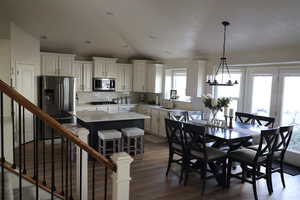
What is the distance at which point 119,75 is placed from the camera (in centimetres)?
816

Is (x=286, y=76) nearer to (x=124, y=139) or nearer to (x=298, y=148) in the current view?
(x=298, y=148)

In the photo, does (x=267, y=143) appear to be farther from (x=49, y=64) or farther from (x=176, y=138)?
(x=49, y=64)

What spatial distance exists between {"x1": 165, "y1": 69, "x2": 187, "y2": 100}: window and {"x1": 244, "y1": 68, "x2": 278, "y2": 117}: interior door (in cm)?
219

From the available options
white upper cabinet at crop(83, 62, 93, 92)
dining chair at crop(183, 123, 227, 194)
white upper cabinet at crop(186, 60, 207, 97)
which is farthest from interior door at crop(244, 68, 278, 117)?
white upper cabinet at crop(83, 62, 93, 92)

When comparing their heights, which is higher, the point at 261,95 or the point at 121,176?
the point at 261,95

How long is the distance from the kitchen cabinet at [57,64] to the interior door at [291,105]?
5.56 meters

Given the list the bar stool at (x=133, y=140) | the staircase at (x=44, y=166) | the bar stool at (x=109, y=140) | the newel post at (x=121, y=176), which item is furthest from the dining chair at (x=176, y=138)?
the newel post at (x=121, y=176)

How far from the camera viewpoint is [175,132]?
13.7 ft

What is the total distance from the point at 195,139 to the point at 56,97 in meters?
4.25

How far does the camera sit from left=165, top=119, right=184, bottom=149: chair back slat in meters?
4.02

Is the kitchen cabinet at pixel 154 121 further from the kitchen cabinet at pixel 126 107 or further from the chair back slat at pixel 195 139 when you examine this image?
the chair back slat at pixel 195 139

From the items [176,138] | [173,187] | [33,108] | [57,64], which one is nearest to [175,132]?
[176,138]

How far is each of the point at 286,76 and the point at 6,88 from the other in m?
5.22

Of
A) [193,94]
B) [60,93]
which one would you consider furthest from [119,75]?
[193,94]
